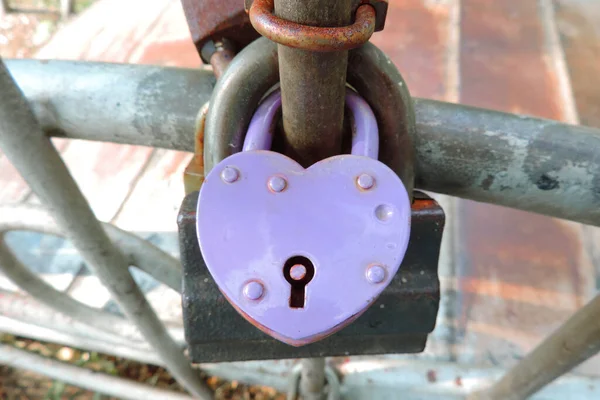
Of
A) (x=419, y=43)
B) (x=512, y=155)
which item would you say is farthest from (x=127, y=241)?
(x=419, y=43)

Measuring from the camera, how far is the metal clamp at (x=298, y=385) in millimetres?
942

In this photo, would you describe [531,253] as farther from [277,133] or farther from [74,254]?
[74,254]

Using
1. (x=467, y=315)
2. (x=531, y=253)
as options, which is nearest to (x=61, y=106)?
(x=467, y=315)

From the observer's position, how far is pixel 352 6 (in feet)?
0.91

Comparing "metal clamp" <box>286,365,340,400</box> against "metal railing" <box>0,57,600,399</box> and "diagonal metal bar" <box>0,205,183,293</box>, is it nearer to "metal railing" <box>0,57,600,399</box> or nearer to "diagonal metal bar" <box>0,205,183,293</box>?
"diagonal metal bar" <box>0,205,183,293</box>

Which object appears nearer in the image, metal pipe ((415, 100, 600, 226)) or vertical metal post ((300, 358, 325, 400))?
metal pipe ((415, 100, 600, 226))

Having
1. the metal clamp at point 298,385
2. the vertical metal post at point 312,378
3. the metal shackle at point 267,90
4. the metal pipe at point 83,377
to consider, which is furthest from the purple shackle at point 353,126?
the metal pipe at point 83,377

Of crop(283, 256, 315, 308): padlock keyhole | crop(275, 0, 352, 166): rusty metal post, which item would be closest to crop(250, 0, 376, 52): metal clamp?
crop(275, 0, 352, 166): rusty metal post

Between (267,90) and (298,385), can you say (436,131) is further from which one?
(298,385)

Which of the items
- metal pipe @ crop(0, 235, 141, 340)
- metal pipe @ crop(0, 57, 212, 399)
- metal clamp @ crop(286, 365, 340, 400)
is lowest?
metal clamp @ crop(286, 365, 340, 400)

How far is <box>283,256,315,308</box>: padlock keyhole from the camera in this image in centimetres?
30

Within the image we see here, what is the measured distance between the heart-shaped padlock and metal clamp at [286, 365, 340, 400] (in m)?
0.68

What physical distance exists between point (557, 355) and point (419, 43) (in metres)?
1.50

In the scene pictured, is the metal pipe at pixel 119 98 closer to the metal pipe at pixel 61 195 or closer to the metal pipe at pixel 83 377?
A: the metal pipe at pixel 61 195
